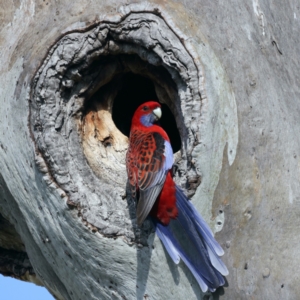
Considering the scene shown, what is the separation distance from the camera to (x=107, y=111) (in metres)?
4.31

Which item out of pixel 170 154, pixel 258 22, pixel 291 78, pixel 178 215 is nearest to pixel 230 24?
pixel 258 22

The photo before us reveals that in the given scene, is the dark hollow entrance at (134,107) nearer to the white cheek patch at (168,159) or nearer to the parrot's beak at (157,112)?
the parrot's beak at (157,112)

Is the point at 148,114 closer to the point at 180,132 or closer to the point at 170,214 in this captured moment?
the point at 180,132

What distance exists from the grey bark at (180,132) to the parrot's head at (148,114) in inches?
4.8

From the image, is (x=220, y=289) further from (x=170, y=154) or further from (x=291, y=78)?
(x=291, y=78)

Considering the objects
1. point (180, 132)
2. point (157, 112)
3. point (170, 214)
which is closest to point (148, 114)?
point (157, 112)

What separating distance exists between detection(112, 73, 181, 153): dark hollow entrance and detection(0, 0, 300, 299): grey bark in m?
0.74

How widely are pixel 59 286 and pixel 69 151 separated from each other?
1041mm

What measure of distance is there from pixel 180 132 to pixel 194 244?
66 cm

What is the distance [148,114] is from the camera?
4.22 metres

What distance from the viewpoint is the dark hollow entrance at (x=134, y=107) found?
15.9 feet

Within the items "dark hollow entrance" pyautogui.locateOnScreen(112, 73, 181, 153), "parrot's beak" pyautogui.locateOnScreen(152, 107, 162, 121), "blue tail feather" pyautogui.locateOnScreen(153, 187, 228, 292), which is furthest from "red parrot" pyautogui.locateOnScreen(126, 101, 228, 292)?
"dark hollow entrance" pyautogui.locateOnScreen(112, 73, 181, 153)

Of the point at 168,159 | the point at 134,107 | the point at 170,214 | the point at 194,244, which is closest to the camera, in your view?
the point at 194,244

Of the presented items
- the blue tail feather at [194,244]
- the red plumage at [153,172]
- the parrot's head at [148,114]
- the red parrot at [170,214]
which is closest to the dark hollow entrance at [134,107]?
the parrot's head at [148,114]
